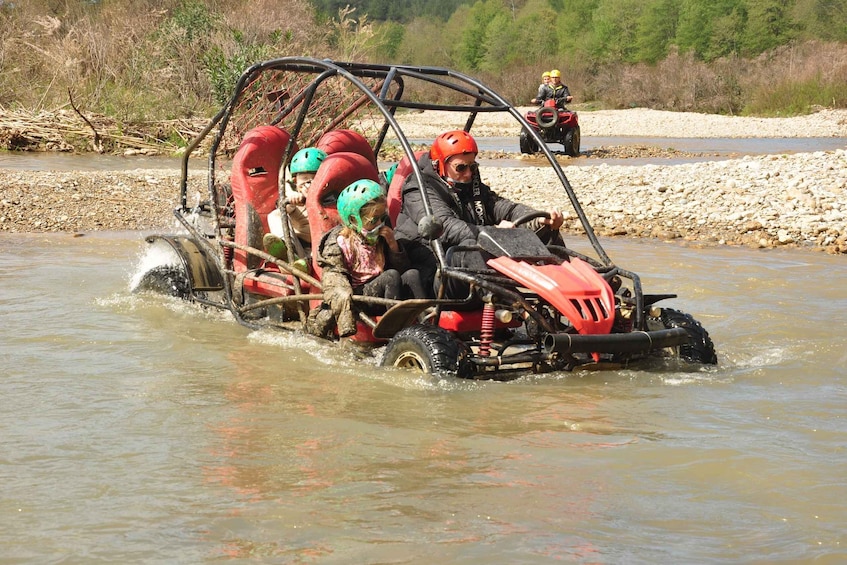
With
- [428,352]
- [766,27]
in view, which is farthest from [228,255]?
[766,27]

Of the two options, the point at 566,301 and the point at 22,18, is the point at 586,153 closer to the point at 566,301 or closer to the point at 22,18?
the point at 22,18

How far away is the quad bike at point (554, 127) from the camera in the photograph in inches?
971

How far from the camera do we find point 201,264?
371 inches

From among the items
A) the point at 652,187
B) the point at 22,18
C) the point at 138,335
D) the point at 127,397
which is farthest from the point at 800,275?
the point at 22,18

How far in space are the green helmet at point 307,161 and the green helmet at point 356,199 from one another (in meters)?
0.92

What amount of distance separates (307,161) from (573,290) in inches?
95.0

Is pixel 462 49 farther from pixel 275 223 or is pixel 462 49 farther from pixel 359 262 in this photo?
pixel 359 262

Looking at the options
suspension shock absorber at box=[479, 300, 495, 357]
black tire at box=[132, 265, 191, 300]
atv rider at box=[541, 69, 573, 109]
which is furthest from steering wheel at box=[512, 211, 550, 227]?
atv rider at box=[541, 69, 573, 109]

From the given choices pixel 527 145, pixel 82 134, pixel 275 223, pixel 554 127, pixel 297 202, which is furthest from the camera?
pixel 527 145

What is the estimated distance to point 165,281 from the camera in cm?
988

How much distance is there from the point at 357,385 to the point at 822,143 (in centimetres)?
2542

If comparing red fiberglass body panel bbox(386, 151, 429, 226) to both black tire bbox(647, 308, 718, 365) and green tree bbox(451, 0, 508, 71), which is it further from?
green tree bbox(451, 0, 508, 71)

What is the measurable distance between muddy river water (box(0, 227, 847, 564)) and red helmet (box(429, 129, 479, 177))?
1.46 m

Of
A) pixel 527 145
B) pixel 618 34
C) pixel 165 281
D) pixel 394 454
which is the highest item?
pixel 618 34
